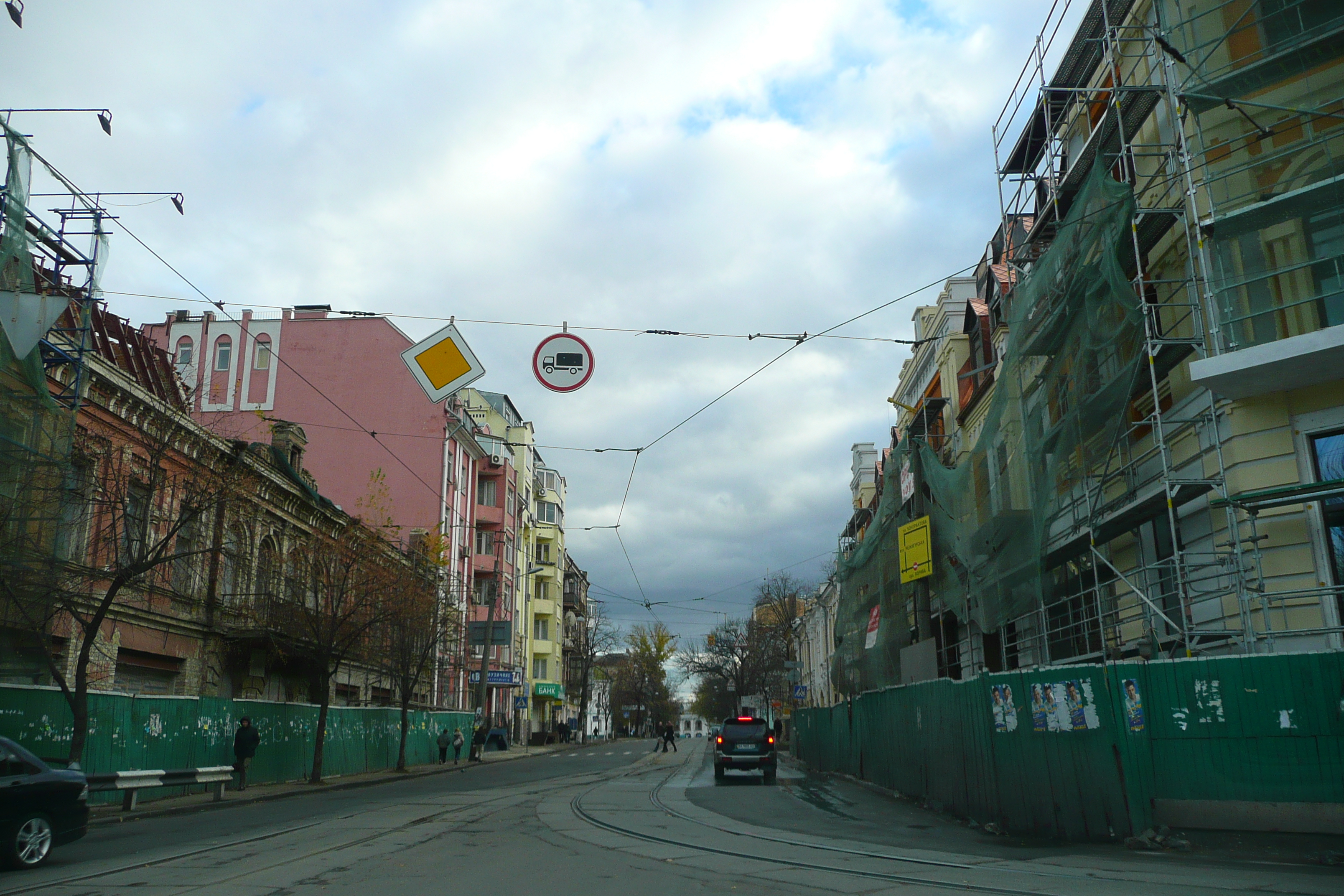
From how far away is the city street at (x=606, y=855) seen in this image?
29.3ft

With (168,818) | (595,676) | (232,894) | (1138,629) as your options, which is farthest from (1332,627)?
(595,676)

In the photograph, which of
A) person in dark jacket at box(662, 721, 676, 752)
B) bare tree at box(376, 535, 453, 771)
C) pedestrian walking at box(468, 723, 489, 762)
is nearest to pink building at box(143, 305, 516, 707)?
pedestrian walking at box(468, 723, 489, 762)

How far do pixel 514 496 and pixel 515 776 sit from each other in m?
35.6

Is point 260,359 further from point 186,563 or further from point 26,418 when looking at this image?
point 26,418

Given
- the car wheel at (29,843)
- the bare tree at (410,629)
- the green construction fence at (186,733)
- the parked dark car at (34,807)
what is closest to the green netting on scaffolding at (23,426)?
the green construction fence at (186,733)

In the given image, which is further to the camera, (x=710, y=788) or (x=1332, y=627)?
(x=710, y=788)

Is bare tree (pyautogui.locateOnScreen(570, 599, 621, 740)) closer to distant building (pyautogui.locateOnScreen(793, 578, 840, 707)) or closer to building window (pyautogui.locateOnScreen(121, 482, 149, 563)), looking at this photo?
distant building (pyautogui.locateOnScreen(793, 578, 840, 707))

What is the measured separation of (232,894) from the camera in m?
8.52

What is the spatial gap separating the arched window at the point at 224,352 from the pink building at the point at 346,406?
0.04 m

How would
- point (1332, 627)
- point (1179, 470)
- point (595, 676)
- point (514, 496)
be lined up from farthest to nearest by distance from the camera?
point (595, 676) < point (514, 496) < point (1179, 470) < point (1332, 627)

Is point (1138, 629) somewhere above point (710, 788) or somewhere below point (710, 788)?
above

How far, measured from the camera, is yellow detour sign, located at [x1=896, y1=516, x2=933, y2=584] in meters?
20.3

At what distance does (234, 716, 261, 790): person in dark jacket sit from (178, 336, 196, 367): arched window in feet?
82.9

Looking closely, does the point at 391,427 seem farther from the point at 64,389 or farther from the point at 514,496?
the point at 64,389
